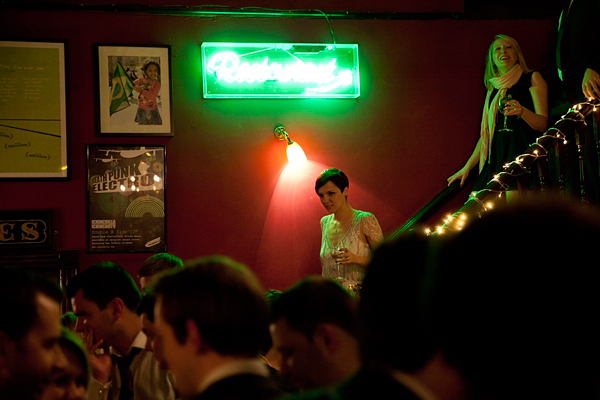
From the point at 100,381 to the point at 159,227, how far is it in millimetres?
2371

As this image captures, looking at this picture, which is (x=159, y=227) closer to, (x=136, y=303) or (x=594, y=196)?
(x=136, y=303)

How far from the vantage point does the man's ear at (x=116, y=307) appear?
2895mm

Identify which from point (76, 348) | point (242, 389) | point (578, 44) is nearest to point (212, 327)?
point (242, 389)

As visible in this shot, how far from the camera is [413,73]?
18.1ft

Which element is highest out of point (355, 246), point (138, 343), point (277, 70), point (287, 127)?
point (277, 70)

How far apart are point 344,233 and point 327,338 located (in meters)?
2.86

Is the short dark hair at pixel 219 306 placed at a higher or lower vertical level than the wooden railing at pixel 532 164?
lower

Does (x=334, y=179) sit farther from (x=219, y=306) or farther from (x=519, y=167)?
(x=219, y=306)

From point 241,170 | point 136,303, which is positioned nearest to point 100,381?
point 136,303

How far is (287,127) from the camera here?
5332 mm

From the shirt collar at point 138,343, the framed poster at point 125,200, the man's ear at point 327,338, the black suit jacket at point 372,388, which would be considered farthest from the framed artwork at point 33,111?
the black suit jacket at point 372,388

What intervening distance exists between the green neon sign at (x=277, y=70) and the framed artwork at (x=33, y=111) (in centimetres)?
118

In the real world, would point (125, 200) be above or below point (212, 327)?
above

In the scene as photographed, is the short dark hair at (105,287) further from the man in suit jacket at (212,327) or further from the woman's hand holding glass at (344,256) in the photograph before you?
the woman's hand holding glass at (344,256)
